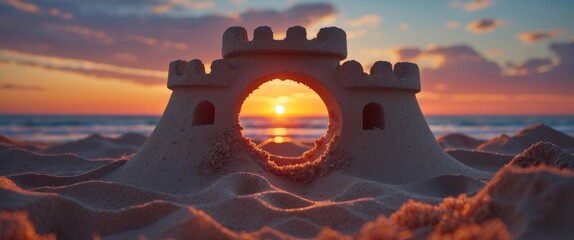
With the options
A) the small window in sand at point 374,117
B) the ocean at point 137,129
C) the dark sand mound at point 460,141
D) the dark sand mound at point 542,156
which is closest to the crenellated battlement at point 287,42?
the small window in sand at point 374,117

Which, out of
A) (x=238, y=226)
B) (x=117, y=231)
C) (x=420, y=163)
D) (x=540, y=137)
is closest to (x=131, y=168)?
(x=117, y=231)

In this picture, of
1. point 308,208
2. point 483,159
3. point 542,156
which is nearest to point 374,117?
point 542,156

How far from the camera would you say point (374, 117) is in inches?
281

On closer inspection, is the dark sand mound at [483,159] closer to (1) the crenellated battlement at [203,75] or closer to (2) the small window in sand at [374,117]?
(2) the small window in sand at [374,117]

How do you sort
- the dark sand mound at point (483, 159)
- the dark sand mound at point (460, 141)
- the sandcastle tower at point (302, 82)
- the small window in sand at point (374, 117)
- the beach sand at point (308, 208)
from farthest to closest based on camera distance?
the dark sand mound at point (460, 141) < the dark sand mound at point (483, 159) < the small window in sand at point (374, 117) < the sandcastle tower at point (302, 82) < the beach sand at point (308, 208)

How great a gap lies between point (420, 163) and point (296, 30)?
271 cm

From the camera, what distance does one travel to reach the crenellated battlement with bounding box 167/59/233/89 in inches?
234

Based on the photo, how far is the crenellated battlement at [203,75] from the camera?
595 cm

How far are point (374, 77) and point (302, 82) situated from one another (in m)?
1.08

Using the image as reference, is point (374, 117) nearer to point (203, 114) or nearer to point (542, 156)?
point (542, 156)

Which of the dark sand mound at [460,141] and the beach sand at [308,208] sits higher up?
the dark sand mound at [460,141]

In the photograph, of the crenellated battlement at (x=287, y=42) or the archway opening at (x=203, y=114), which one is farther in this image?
the archway opening at (x=203, y=114)

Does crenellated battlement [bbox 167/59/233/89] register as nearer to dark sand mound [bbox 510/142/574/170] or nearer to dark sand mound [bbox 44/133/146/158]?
dark sand mound [bbox 510/142/574/170]

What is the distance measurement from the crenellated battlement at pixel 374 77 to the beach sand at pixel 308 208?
132cm
